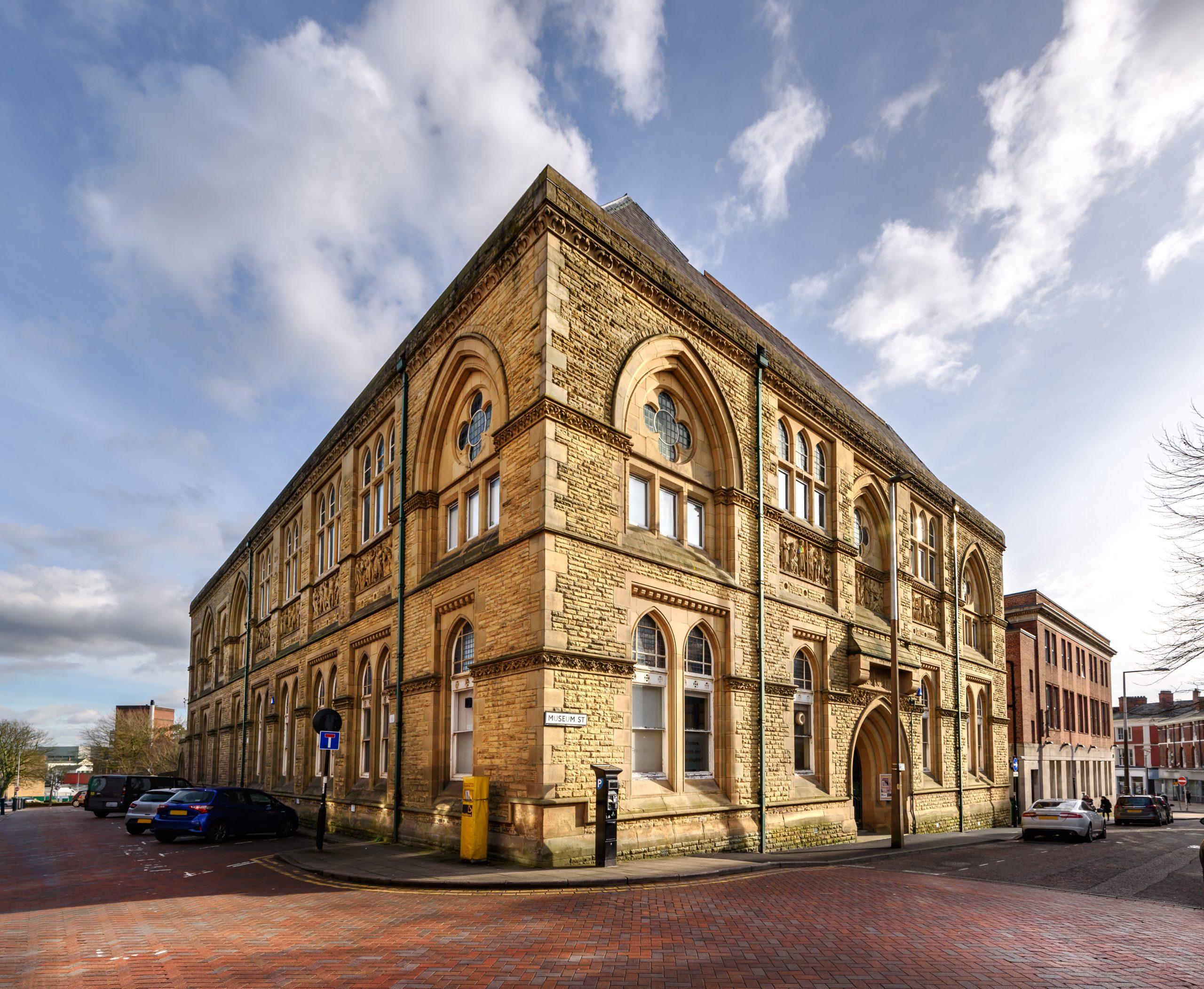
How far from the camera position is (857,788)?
79.0 ft

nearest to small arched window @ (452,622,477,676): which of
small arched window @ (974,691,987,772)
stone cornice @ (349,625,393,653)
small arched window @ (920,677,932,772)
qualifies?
stone cornice @ (349,625,393,653)

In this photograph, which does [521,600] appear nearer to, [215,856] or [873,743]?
[215,856]

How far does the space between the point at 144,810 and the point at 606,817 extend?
16.7 meters

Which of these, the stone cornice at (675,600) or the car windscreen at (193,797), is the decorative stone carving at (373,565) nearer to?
the car windscreen at (193,797)

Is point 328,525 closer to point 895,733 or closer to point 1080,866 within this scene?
point 895,733

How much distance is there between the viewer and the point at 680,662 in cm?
1650

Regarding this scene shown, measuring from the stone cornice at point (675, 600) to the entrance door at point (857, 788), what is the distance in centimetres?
859

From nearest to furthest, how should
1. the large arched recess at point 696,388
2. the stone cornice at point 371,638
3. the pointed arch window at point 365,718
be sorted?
the large arched recess at point 696,388 → the stone cornice at point 371,638 → the pointed arch window at point 365,718

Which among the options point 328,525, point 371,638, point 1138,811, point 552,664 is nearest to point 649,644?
point 552,664

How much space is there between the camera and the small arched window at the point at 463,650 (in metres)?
16.6

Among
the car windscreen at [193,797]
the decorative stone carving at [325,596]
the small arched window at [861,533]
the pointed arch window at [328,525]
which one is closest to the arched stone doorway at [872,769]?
the small arched window at [861,533]

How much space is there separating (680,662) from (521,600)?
3.80 m

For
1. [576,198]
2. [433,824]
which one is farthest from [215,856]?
[576,198]

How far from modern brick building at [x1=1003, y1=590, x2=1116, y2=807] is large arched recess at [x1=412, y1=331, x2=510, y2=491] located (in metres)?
27.0
